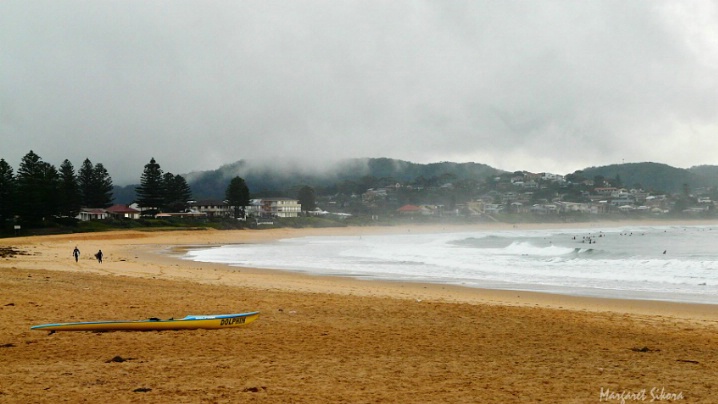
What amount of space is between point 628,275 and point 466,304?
1125 centimetres

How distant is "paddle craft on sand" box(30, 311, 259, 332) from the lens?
29.5 feet

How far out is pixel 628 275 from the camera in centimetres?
2152

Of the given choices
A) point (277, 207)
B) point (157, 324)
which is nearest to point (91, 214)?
point (277, 207)

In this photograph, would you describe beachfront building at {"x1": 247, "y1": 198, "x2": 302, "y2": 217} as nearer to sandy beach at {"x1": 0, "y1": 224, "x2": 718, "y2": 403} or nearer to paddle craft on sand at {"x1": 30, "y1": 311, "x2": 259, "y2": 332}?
sandy beach at {"x1": 0, "y1": 224, "x2": 718, "y2": 403}

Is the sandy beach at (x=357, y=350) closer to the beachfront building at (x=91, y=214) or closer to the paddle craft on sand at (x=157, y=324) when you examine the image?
the paddle craft on sand at (x=157, y=324)

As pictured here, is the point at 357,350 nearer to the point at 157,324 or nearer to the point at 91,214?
the point at 157,324

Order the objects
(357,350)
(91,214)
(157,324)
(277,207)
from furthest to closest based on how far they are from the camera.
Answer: (277,207) → (91,214) → (157,324) → (357,350)

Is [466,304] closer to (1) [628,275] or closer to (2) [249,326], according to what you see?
(2) [249,326]

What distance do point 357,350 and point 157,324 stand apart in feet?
11.2

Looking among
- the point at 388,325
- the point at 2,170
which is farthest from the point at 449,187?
the point at 388,325

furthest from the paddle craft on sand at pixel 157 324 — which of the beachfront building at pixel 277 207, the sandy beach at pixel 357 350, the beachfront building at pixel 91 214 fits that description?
the beachfront building at pixel 277 207

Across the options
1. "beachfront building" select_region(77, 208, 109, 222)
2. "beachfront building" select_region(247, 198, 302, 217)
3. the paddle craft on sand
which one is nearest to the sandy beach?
the paddle craft on sand

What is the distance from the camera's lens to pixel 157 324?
30.4 feet

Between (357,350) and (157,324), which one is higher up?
(157,324)
